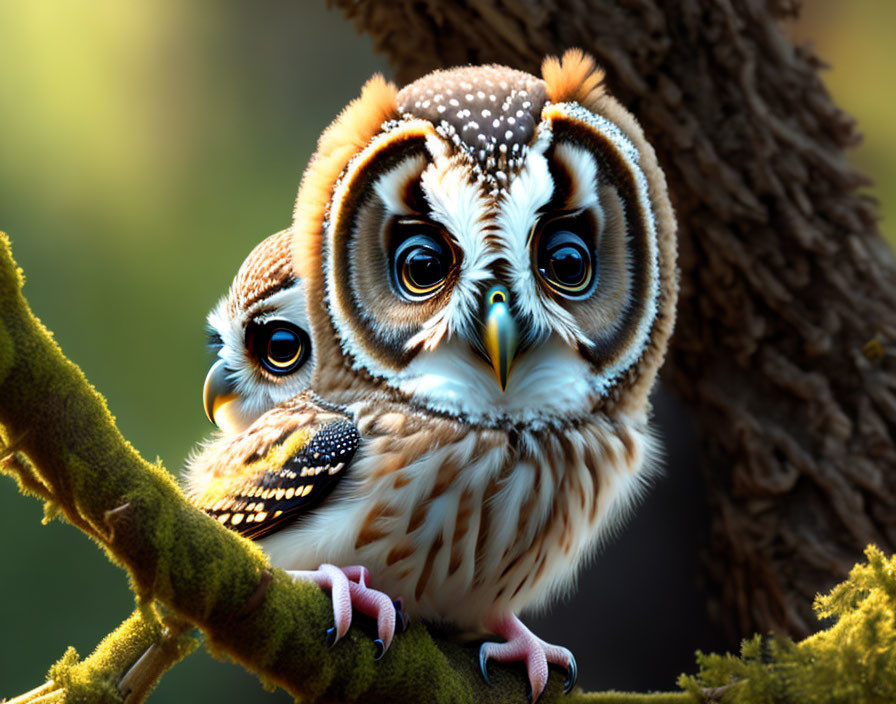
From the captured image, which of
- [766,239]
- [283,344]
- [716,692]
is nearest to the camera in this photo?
[716,692]

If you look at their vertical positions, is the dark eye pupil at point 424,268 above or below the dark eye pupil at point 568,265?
below

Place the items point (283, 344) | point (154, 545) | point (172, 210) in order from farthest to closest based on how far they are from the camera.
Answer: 1. point (172, 210)
2. point (283, 344)
3. point (154, 545)

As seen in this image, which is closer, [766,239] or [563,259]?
[563,259]

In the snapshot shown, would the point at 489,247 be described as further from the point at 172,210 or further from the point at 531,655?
the point at 172,210

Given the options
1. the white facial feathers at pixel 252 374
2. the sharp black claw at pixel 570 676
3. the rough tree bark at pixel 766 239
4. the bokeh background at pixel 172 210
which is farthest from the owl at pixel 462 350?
the bokeh background at pixel 172 210

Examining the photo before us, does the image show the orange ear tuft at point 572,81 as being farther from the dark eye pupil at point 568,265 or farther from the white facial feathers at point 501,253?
the dark eye pupil at point 568,265

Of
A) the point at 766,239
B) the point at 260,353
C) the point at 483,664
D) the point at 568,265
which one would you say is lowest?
the point at 483,664

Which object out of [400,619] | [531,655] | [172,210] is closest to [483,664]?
[531,655]
